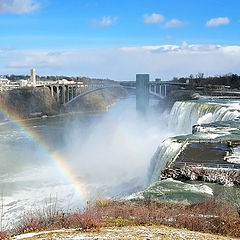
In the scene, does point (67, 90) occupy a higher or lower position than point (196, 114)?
higher

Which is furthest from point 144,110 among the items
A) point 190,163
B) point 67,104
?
point 190,163

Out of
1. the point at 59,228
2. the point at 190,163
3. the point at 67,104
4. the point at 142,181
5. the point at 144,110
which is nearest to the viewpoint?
the point at 59,228

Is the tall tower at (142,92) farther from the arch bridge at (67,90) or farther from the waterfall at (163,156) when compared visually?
the waterfall at (163,156)

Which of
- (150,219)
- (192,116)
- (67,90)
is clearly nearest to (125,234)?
(150,219)

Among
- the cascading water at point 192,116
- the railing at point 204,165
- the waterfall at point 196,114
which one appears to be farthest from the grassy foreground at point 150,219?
the waterfall at point 196,114

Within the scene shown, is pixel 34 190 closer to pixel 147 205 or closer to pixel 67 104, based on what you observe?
pixel 147 205

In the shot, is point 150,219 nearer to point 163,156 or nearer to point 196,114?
point 163,156

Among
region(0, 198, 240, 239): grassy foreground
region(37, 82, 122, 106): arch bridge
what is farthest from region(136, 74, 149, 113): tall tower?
region(0, 198, 240, 239): grassy foreground
